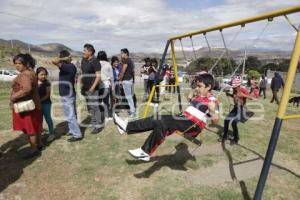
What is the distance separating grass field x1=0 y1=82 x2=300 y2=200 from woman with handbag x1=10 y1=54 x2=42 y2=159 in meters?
0.63

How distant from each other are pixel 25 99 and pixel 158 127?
224 cm

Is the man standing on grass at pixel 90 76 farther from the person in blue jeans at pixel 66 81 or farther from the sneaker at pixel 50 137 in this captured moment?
the sneaker at pixel 50 137

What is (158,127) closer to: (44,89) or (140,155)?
(140,155)

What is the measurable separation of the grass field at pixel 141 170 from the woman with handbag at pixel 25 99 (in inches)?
24.8

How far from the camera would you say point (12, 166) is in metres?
5.02

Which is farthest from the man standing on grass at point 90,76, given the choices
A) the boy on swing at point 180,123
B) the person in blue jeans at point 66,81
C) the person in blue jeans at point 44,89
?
the boy on swing at point 180,123

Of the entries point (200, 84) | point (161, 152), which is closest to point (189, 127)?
point (200, 84)

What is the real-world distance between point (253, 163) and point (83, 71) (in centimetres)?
365

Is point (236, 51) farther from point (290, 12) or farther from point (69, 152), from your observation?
point (69, 152)

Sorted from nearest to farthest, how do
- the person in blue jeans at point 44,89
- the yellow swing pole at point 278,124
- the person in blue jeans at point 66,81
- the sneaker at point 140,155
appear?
1. the yellow swing pole at point 278,124
2. the sneaker at point 140,155
3. the person in blue jeans at point 66,81
4. the person in blue jeans at point 44,89

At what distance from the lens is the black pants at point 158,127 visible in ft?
14.0

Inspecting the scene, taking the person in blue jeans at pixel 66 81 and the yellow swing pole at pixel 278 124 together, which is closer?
the yellow swing pole at pixel 278 124

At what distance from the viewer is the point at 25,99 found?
500 cm

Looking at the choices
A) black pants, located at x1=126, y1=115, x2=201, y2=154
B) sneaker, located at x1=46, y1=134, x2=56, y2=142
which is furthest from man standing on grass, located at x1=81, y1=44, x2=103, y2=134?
black pants, located at x1=126, y1=115, x2=201, y2=154
